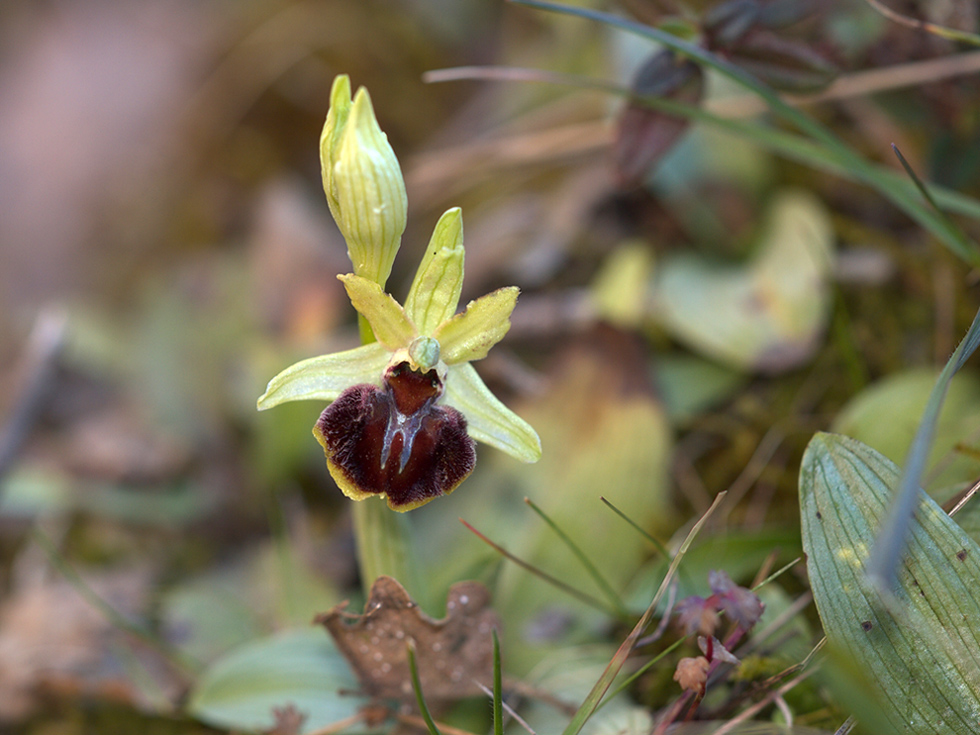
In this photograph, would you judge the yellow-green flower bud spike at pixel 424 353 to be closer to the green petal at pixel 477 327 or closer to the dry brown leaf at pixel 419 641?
the green petal at pixel 477 327

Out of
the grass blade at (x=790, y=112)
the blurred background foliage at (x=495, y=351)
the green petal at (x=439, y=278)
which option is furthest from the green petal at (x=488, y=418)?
the grass blade at (x=790, y=112)

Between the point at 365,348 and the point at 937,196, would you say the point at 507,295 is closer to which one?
the point at 365,348

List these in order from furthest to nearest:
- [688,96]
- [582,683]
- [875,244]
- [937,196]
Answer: [875,244] → [688,96] → [937,196] → [582,683]

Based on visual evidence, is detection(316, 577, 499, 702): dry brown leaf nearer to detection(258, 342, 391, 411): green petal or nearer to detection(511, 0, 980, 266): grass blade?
detection(258, 342, 391, 411): green petal

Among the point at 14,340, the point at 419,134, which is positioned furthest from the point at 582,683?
the point at 14,340

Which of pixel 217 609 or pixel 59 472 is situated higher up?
pixel 59 472

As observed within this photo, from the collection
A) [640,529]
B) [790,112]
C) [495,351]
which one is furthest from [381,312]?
[495,351]

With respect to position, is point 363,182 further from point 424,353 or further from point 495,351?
point 495,351
